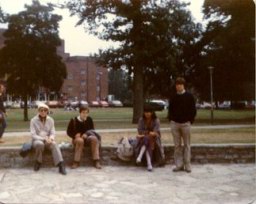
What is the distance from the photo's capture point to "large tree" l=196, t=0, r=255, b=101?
90.1 ft

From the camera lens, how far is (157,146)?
1026 centimetres

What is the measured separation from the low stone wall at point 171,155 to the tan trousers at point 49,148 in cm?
42

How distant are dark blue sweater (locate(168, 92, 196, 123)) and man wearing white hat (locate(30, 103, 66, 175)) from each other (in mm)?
2515

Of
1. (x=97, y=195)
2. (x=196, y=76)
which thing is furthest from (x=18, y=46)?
(x=97, y=195)

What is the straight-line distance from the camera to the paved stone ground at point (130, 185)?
7.60m

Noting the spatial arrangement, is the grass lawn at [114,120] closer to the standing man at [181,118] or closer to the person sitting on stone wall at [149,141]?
the person sitting on stone wall at [149,141]

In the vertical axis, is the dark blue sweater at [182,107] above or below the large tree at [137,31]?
below

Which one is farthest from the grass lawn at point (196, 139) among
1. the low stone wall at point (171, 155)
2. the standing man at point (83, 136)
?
the standing man at point (83, 136)

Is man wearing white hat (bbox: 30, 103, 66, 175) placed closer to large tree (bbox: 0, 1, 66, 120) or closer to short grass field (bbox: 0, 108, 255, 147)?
short grass field (bbox: 0, 108, 255, 147)

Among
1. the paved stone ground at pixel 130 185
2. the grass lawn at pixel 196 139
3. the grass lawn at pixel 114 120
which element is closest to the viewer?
the paved stone ground at pixel 130 185

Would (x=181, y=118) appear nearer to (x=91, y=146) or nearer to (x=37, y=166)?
(x=91, y=146)

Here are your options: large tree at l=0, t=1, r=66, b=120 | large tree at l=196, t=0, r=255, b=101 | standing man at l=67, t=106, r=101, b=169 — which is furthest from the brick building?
standing man at l=67, t=106, r=101, b=169

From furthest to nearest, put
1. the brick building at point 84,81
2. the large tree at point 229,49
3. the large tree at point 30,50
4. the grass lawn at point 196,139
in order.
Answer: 1. the brick building at point 84,81
2. the large tree at point 30,50
3. the large tree at point 229,49
4. the grass lawn at point 196,139

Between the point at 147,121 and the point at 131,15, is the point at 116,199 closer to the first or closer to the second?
the point at 147,121
